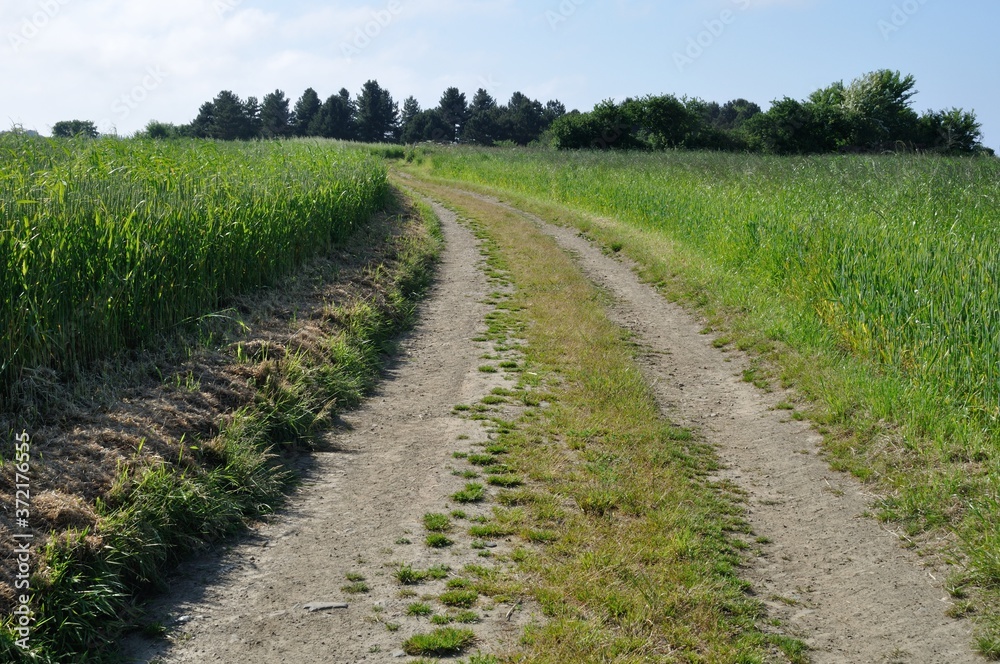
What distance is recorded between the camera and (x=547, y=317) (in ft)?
34.7

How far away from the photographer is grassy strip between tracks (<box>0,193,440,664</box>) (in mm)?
3682

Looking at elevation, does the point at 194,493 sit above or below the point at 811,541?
above

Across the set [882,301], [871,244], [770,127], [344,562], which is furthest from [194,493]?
[770,127]

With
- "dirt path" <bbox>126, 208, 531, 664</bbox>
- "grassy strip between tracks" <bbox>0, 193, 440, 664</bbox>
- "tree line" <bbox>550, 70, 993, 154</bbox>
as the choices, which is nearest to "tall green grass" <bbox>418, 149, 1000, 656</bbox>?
"dirt path" <bbox>126, 208, 531, 664</bbox>

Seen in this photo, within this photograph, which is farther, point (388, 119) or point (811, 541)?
point (388, 119)

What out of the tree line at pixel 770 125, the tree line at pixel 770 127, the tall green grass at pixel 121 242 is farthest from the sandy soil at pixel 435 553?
the tree line at pixel 770 127

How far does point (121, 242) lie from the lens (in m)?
6.70

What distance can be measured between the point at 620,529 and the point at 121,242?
477 centimetres

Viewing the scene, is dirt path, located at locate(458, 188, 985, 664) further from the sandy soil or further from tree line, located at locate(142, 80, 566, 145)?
tree line, located at locate(142, 80, 566, 145)

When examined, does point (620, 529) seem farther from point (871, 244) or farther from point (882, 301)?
point (871, 244)

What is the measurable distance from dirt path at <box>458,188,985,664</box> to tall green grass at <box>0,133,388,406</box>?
16.0 feet

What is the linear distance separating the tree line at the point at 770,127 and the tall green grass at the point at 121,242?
40.8 metres

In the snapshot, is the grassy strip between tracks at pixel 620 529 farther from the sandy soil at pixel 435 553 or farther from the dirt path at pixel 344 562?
the dirt path at pixel 344 562

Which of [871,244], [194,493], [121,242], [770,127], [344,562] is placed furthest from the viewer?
[770,127]
